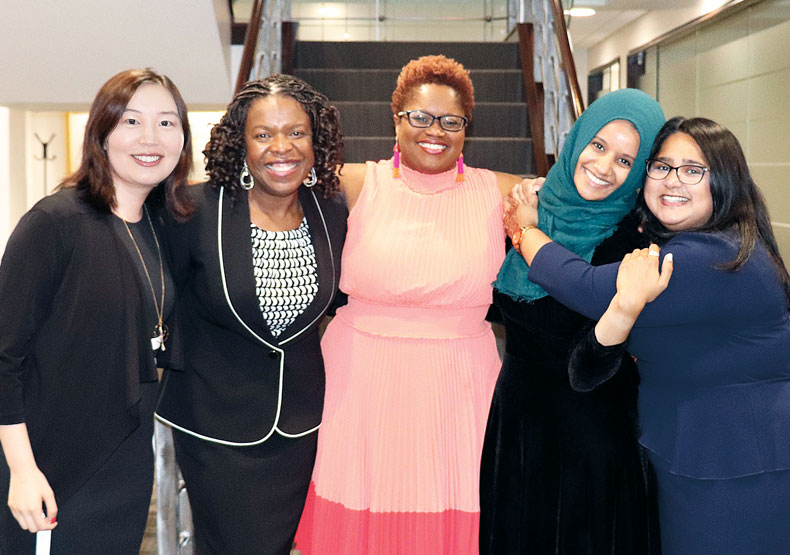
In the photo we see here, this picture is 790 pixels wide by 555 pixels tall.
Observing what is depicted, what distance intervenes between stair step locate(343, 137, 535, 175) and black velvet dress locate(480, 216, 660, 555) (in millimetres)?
3212

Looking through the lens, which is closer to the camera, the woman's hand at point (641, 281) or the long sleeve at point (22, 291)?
the long sleeve at point (22, 291)

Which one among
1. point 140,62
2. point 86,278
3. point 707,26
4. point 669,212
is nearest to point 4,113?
point 140,62

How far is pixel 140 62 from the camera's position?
19.7 feet

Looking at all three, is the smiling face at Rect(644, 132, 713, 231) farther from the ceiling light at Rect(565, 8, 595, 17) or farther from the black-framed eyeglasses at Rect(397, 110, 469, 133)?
the ceiling light at Rect(565, 8, 595, 17)

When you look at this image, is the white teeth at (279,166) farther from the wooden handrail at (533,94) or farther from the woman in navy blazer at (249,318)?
the wooden handrail at (533,94)

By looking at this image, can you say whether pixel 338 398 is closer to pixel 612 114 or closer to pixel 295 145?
pixel 295 145

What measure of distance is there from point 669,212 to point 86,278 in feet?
4.45

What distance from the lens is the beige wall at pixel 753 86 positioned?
596cm

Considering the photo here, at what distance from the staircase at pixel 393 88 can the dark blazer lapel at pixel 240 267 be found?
3.16 m

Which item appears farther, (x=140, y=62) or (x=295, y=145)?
(x=140, y=62)

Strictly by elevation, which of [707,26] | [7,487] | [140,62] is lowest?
[7,487]

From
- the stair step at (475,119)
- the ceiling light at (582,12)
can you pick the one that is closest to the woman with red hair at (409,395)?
the stair step at (475,119)

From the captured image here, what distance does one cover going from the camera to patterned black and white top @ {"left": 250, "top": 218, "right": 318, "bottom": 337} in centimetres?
214

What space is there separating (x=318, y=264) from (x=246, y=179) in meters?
0.31
